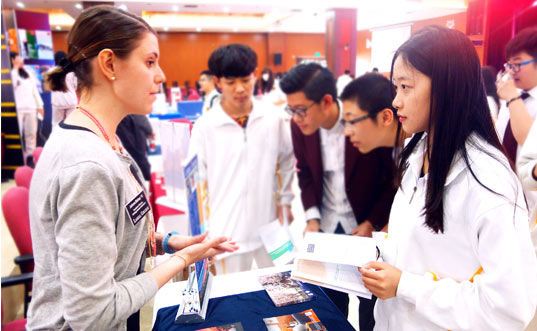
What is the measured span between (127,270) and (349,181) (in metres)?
1.08

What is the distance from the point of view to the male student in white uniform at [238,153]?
1.95m

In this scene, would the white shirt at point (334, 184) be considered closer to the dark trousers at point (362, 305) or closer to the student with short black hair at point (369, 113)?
the student with short black hair at point (369, 113)

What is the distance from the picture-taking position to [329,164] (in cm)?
183

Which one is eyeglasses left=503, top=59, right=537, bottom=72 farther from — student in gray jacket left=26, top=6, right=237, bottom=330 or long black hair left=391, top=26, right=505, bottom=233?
student in gray jacket left=26, top=6, right=237, bottom=330

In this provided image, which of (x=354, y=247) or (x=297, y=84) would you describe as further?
(x=297, y=84)

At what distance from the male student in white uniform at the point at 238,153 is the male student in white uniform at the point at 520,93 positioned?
43.9 inches

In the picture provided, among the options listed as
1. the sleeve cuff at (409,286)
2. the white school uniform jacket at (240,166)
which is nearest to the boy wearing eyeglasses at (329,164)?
the white school uniform jacket at (240,166)

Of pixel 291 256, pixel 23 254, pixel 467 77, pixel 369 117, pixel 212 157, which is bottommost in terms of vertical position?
pixel 23 254

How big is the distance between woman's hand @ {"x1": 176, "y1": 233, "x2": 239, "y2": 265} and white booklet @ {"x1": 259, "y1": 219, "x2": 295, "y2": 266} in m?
0.37

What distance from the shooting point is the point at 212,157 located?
77.3 inches

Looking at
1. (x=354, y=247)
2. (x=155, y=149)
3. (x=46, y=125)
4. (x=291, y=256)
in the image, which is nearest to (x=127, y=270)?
(x=354, y=247)

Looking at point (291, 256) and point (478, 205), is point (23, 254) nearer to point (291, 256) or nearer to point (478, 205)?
point (291, 256)

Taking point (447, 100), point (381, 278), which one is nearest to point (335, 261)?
point (381, 278)

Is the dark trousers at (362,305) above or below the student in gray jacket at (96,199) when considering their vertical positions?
below
